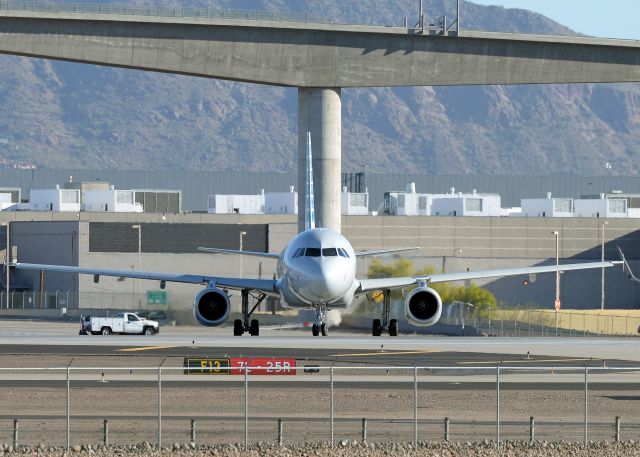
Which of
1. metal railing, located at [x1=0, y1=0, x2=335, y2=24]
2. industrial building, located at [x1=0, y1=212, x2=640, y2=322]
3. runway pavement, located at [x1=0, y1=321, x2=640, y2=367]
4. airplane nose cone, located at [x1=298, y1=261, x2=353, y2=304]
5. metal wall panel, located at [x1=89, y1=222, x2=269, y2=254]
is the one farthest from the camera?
metal wall panel, located at [x1=89, y1=222, x2=269, y2=254]

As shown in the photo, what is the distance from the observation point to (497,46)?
295 feet

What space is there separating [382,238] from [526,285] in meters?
16.1

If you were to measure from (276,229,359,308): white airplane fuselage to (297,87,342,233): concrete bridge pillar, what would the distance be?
25557 millimetres

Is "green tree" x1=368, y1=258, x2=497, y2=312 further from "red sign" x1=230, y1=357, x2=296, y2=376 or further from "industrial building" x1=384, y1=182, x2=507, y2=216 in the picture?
"red sign" x1=230, y1=357, x2=296, y2=376

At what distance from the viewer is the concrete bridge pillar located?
89562mm

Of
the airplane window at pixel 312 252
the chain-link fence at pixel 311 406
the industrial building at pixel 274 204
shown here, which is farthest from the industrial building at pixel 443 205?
the chain-link fence at pixel 311 406

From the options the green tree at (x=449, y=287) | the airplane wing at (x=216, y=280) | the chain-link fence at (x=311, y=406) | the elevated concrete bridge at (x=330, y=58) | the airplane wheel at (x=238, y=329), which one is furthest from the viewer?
the green tree at (x=449, y=287)

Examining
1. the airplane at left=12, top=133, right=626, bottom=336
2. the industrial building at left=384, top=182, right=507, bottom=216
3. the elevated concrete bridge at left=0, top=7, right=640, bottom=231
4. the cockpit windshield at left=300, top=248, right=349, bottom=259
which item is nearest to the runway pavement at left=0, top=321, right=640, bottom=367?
the airplane at left=12, top=133, right=626, bottom=336

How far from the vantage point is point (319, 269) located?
61.1 m

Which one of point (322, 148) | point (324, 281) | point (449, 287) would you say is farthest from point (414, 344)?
point (449, 287)

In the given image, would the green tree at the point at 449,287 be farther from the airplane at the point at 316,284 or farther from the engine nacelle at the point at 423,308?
the engine nacelle at the point at 423,308

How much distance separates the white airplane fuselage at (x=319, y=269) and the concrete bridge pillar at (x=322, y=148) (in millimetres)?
25557

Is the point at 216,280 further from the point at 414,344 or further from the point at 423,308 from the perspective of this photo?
the point at 414,344

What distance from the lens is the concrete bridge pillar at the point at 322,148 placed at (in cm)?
8956
